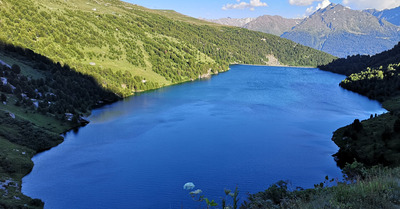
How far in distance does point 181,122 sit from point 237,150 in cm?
2795

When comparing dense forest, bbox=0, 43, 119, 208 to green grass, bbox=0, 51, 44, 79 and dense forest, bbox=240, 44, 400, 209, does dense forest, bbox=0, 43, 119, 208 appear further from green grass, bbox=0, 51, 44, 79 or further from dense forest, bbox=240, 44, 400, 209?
dense forest, bbox=240, 44, 400, 209

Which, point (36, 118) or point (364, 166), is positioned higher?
point (36, 118)

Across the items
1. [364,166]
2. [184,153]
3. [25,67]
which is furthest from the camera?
[25,67]

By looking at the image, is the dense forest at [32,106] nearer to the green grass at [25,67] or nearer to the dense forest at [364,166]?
the green grass at [25,67]

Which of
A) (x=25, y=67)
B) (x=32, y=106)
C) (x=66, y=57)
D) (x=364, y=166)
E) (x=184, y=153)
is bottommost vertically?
(x=184, y=153)

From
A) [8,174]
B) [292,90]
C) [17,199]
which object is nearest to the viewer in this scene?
[17,199]

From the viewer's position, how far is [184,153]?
58.0 metres

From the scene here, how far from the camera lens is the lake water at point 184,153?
42469 mm

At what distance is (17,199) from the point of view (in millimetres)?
35656

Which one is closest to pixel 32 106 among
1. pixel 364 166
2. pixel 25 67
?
pixel 25 67

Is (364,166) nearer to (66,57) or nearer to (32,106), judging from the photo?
(32,106)

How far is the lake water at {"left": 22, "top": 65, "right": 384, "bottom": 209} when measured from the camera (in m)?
42.5

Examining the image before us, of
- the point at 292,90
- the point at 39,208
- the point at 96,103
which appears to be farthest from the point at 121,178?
the point at 292,90

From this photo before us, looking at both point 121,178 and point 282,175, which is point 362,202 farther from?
point 121,178
